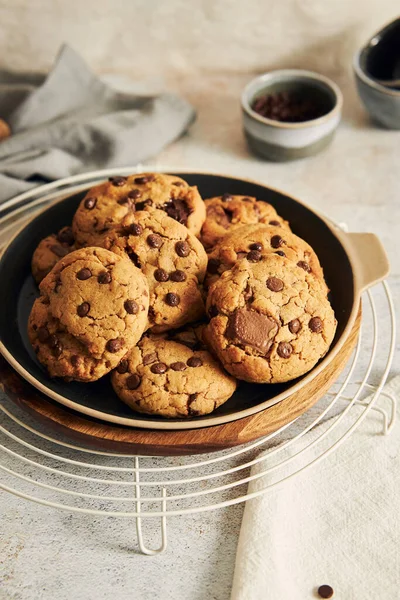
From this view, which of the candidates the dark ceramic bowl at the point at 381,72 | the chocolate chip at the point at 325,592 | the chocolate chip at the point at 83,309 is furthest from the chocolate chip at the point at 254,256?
the dark ceramic bowl at the point at 381,72

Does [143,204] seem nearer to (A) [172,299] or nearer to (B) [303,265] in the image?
(A) [172,299]

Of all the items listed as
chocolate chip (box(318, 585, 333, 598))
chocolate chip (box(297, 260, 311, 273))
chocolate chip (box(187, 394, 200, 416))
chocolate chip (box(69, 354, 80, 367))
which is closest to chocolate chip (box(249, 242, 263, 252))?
chocolate chip (box(297, 260, 311, 273))

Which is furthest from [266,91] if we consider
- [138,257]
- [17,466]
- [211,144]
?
[17,466]

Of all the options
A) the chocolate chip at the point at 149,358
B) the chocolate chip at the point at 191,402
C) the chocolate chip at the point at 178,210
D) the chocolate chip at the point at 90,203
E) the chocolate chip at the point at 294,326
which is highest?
the chocolate chip at the point at 90,203

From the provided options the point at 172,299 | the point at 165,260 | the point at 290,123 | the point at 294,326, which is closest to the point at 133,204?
the point at 165,260

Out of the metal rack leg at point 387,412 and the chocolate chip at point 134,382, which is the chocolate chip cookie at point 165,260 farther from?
the metal rack leg at point 387,412
